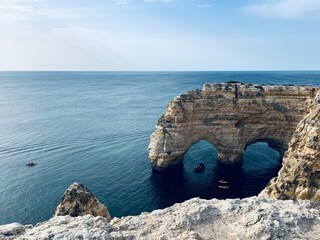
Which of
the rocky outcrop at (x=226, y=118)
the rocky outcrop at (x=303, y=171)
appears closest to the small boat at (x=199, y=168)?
the rocky outcrop at (x=226, y=118)

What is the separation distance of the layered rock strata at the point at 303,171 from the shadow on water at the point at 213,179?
1021 inches

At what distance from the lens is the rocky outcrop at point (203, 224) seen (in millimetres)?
16078

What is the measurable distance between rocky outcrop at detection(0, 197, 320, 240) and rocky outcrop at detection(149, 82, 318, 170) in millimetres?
40660

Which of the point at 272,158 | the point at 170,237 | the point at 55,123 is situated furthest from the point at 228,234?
the point at 55,123

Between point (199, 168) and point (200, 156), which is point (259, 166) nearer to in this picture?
point (199, 168)

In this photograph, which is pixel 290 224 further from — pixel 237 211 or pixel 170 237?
pixel 170 237

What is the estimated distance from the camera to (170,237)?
1672cm

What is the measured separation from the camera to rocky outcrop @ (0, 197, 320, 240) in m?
16.1

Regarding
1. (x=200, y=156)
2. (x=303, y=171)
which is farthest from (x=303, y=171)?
(x=200, y=156)

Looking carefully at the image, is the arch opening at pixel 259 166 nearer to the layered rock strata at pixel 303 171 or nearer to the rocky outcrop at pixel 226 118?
the rocky outcrop at pixel 226 118

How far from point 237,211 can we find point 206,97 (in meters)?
43.3

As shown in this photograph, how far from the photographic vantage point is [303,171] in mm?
26922

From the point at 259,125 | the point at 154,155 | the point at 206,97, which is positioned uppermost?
the point at 206,97

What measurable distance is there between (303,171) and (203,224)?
1331 centimetres
